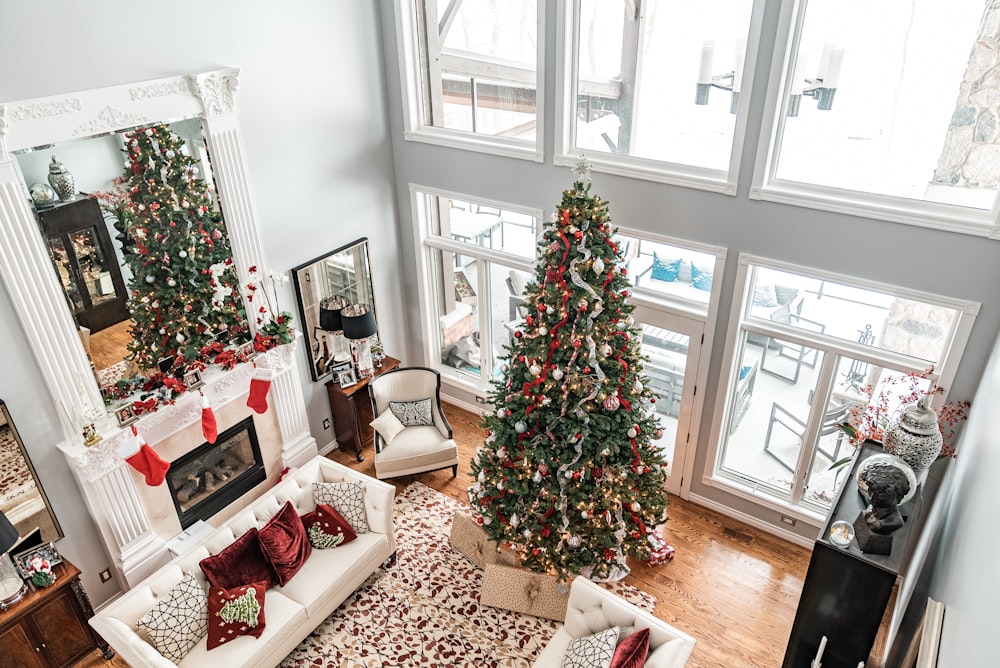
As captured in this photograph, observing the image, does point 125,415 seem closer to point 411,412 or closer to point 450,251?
point 411,412

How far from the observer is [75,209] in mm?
4508

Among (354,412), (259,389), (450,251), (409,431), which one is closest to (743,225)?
(450,251)

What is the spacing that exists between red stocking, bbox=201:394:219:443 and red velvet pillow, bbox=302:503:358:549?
100 centimetres

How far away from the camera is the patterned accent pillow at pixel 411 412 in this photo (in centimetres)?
671

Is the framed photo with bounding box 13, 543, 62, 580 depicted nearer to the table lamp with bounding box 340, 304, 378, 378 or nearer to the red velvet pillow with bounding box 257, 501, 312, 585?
the red velvet pillow with bounding box 257, 501, 312, 585

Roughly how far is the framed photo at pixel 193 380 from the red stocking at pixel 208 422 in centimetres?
10

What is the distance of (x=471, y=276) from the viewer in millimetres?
7004

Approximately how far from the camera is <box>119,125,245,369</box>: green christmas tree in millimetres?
4848

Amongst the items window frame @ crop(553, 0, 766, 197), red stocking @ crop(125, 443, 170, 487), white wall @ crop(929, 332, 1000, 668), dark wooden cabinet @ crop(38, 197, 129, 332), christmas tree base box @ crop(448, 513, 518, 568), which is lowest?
christmas tree base box @ crop(448, 513, 518, 568)

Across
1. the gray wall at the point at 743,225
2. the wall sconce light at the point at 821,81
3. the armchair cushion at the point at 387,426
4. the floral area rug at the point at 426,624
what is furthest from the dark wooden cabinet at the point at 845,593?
the armchair cushion at the point at 387,426

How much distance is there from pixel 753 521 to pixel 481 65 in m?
4.70

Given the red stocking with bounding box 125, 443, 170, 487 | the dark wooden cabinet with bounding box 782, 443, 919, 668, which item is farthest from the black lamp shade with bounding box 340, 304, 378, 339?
the dark wooden cabinet with bounding box 782, 443, 919, 668

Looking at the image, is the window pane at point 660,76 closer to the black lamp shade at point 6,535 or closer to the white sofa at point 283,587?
the white sofa at point 283,587

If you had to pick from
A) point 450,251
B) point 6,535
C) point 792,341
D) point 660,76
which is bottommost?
point 6,535
